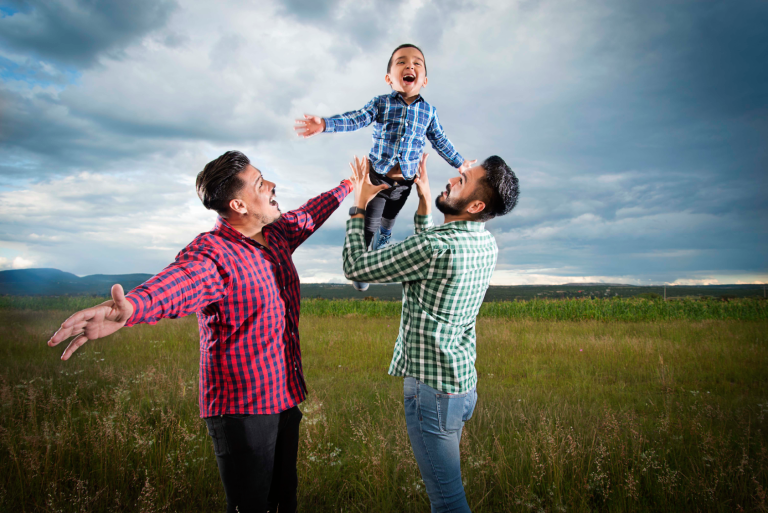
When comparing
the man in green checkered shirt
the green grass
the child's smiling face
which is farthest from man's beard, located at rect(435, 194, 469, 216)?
the green grass

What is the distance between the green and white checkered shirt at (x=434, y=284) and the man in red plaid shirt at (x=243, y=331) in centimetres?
58

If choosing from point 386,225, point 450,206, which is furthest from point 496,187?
point 386,225

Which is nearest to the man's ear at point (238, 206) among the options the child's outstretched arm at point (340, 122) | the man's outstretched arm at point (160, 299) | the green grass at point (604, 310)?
the man's outstretched arm at point (160, 299)

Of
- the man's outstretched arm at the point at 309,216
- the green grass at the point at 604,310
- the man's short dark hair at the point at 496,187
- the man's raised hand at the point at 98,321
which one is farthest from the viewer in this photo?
the green grass at the point at 604,310

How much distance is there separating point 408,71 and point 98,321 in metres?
2.96

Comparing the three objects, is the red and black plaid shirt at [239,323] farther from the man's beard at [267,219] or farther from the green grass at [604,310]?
the green grass at [604,310]

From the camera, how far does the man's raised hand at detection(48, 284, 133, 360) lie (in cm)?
157

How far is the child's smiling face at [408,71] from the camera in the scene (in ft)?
11.4

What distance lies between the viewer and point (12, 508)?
3732 mm

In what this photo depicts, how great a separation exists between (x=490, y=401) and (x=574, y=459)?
7.59 feet

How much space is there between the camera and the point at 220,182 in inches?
94.2

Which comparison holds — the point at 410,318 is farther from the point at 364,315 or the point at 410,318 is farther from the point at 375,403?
the point at 364,315

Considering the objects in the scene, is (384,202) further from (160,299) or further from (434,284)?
(160,299)

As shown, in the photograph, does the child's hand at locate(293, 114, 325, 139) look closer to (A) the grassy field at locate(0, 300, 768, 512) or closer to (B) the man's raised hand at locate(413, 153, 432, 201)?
(B) the man's raised hand at locate(413, 153, 432, 201)
